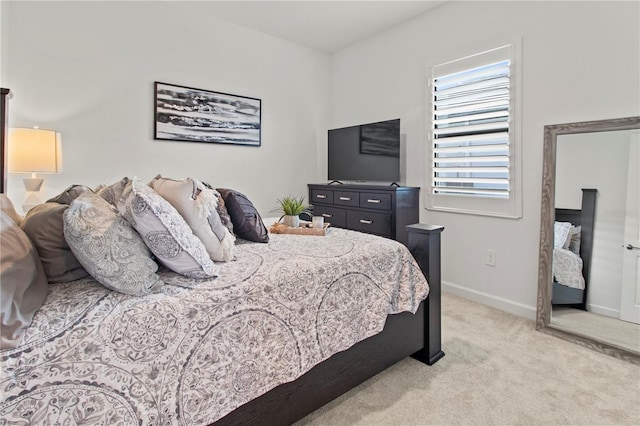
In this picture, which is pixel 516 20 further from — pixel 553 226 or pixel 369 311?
pixel 369 311

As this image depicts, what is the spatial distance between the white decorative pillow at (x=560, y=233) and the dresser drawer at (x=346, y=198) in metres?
1.73

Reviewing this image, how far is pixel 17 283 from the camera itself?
0.99m

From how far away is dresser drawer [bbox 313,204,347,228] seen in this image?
3.89 m

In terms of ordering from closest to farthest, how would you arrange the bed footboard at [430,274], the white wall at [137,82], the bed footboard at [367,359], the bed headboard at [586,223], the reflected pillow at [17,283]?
the reflected pillow at [17,283]
the bed footboard at [367,359]
the bed footboard at [430,274]
the bed headboard at [586,223]
the white wall at [137,82]

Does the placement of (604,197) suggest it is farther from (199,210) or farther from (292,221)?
(199,210)

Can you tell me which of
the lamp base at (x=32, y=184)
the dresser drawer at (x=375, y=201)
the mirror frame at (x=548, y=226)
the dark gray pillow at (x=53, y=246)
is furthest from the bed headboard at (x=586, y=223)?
the lamp base at (x=32, y=184)

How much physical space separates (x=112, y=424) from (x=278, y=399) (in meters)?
0.62

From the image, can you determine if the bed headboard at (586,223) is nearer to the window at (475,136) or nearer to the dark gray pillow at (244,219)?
the window at (475,136)

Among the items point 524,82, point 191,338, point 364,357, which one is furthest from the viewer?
point 524,82

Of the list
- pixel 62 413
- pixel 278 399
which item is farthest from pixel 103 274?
pixel 278 399

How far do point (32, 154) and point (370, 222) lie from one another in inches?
109

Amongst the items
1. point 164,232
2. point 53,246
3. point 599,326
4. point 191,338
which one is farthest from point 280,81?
point 599,326

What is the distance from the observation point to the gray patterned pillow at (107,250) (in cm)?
116

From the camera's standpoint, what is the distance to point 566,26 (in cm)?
254
